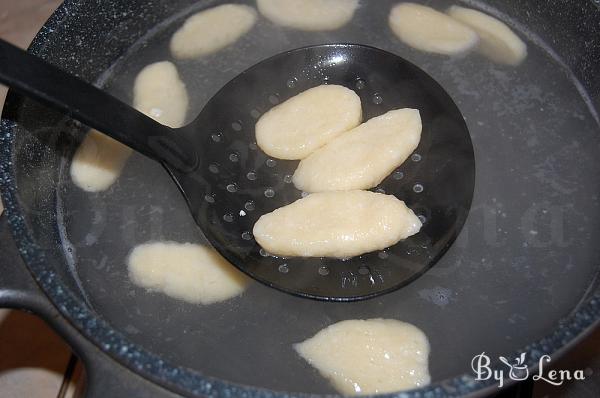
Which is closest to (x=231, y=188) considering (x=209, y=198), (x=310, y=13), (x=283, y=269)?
(x=209, y=198)

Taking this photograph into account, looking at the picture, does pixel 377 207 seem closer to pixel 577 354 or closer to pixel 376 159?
pixel 376 159

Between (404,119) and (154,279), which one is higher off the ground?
(404,119)

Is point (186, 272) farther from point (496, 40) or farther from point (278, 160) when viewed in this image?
point (496, 40)

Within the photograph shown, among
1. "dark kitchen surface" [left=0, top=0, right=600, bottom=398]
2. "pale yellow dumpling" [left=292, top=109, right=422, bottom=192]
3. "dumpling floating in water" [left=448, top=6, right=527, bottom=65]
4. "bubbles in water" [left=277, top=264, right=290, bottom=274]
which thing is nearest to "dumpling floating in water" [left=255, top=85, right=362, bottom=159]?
"pale yellow dumpling" [left=292, top=109, right=422, bottom=192]

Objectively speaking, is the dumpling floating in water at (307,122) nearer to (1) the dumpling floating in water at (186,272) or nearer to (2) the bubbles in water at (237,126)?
(2) the bubbles in water at (237,126)

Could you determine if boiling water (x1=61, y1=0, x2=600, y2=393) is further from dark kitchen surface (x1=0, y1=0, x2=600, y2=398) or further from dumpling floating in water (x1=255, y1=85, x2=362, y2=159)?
dark kitchen surface (x1=0, y1=0, x2=600, y2=398)

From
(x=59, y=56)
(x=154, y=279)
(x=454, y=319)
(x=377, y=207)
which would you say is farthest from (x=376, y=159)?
(x=59, y=56)
